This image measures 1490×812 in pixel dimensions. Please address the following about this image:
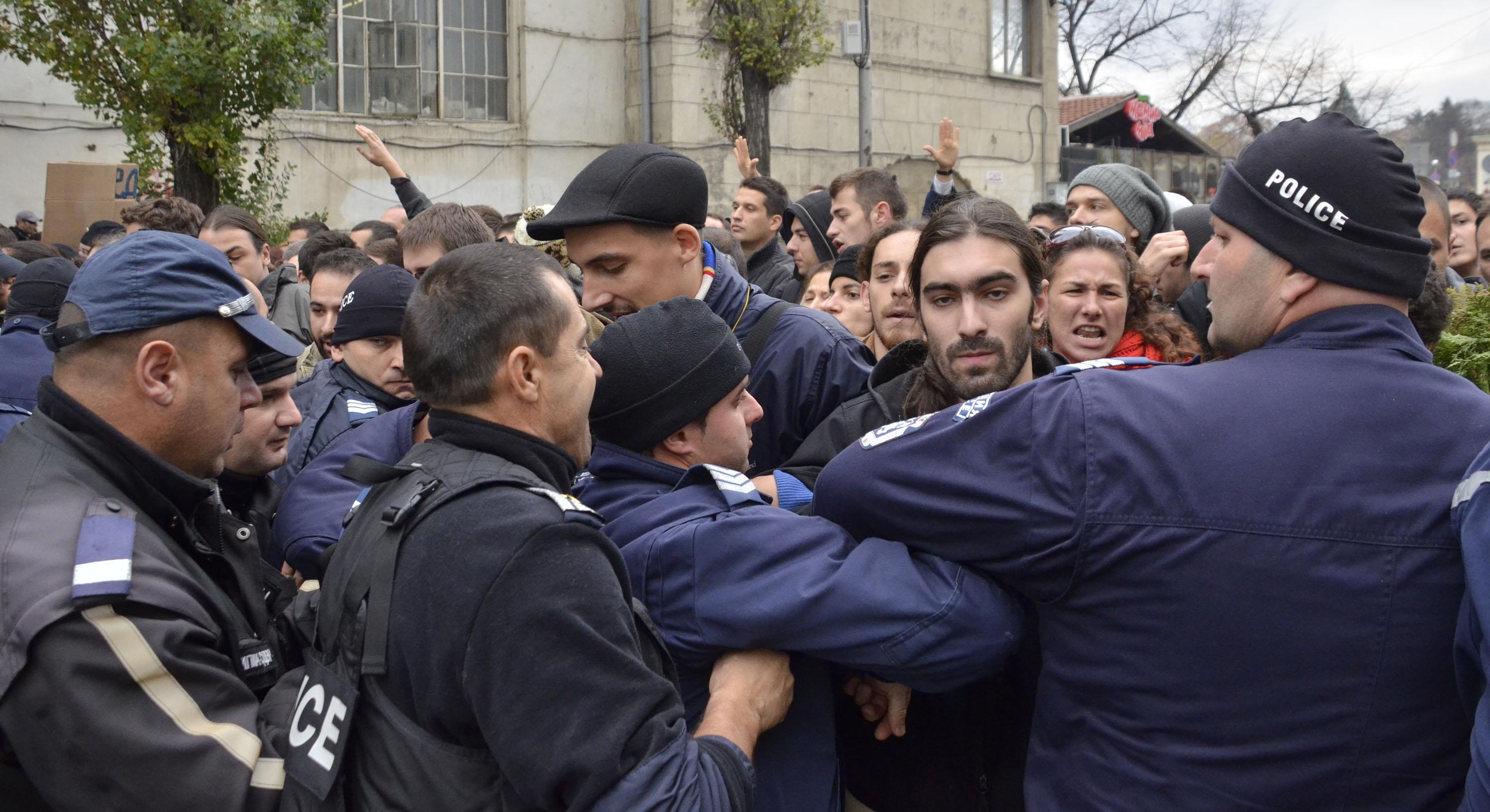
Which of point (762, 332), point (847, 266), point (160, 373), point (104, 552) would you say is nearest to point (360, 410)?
point (762, 332)

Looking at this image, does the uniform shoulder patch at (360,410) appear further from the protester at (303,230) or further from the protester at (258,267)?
the protester at (303,230)

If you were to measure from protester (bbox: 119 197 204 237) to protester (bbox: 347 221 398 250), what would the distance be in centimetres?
98

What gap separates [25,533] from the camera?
6.29ft

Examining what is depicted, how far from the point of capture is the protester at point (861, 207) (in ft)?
22.5

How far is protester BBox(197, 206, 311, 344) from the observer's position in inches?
254

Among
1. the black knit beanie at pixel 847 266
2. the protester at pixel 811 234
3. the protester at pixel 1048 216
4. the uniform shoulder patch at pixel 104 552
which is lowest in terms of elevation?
the uniform shoulder patch at pixel 104 552

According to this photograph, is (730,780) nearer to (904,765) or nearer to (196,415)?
(904,765)

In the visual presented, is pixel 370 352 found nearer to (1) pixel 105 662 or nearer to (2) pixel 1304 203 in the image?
(1) pixel 105 662

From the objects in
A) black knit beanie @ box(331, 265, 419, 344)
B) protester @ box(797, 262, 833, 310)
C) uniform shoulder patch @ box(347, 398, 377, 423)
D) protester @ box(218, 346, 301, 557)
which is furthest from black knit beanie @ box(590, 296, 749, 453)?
protester @ box(797, 262, 833, 310)

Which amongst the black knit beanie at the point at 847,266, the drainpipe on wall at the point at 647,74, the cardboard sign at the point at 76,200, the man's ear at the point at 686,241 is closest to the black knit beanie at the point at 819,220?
the black knit beanie at the point at 847,266

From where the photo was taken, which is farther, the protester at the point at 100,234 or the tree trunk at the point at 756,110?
the tree trunk at the point at 756,110

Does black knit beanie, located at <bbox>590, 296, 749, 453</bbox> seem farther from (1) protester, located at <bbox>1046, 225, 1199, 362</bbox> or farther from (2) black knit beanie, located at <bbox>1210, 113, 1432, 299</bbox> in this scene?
(1) protester, located at <bbox>1046, 225, 1199, 362</bbox>

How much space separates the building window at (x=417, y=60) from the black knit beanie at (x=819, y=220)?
409 inches

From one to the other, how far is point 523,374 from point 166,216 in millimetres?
5727
